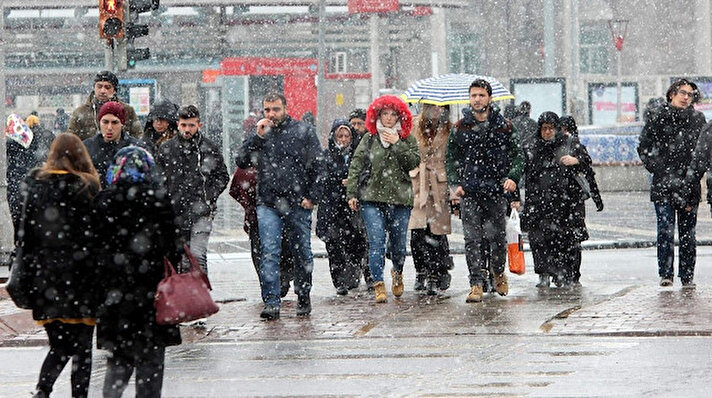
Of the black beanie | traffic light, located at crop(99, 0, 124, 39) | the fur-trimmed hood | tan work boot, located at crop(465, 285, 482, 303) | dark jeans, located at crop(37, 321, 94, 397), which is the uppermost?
traffic light, located at crop(99, 0, 124, 39)

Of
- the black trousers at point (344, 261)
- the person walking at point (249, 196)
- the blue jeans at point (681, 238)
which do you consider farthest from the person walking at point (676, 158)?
the person walking at point (249, 196)

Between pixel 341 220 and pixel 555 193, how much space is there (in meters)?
1.97

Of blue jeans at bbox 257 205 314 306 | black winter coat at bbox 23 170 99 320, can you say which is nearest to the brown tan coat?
blue jeans at bbox 257 205 314 306

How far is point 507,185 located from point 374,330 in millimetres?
2206

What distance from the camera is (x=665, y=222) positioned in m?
12.8

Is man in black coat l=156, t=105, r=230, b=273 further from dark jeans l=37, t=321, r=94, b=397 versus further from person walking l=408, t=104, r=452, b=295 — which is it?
dark jeans l=37, t=321, r=94, b=397

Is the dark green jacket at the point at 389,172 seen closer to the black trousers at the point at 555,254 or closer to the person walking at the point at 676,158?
the black trousers at the point at 555,254

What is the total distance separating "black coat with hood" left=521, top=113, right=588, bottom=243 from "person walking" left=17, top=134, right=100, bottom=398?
668 centimetres

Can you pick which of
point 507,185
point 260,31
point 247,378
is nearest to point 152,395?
point 247,378

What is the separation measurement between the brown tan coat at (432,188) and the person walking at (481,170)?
432 millimetres

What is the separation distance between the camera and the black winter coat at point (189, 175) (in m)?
11.1

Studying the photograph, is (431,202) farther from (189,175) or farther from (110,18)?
(110,18)

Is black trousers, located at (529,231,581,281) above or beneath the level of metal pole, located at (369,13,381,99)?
beneath

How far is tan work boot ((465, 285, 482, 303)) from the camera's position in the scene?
1214 centimetres
